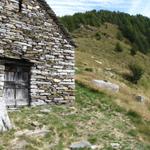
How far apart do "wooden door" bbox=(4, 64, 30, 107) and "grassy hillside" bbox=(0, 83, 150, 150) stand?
2.40 feet

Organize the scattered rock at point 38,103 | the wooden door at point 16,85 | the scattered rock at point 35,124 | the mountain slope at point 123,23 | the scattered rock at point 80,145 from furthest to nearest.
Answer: the mountain slope at point 123,23 → the scattered rock at point 38,103 → the wooden door at point 16,85 → the scattered rock at point 35,124 → the scattered rock at point 80,145

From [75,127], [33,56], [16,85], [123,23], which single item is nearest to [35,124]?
[75,127]

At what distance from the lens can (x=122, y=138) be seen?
17.5 metres

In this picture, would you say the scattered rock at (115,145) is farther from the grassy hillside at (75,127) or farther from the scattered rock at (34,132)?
the scattered rock at (34,132)

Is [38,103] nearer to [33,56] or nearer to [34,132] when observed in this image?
[33,56]

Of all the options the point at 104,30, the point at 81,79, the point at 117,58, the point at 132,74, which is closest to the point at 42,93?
the point at 81,79

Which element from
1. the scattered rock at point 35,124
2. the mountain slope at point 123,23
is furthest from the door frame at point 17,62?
the mountain slope at point 123,23

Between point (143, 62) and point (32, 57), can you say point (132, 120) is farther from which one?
point (143, 62)

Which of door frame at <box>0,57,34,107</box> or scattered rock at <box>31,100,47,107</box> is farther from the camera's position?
scattered rock at <box>31,100,47,107</box>

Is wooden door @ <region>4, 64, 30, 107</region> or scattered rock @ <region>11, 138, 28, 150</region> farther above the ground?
wooden door @ <region>4, 64, 30, 107</region>

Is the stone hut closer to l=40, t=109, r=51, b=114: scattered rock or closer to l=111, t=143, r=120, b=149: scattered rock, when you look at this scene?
l=40, t=109, r=51, b=114: scattered rock

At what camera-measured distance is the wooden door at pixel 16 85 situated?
19.3 metres

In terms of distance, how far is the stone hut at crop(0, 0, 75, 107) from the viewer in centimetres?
1909

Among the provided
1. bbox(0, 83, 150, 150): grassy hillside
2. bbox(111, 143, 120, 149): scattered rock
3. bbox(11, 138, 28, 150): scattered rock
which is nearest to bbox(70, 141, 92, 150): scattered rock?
bbox(0, 83, 150, 150): grassy hillside
